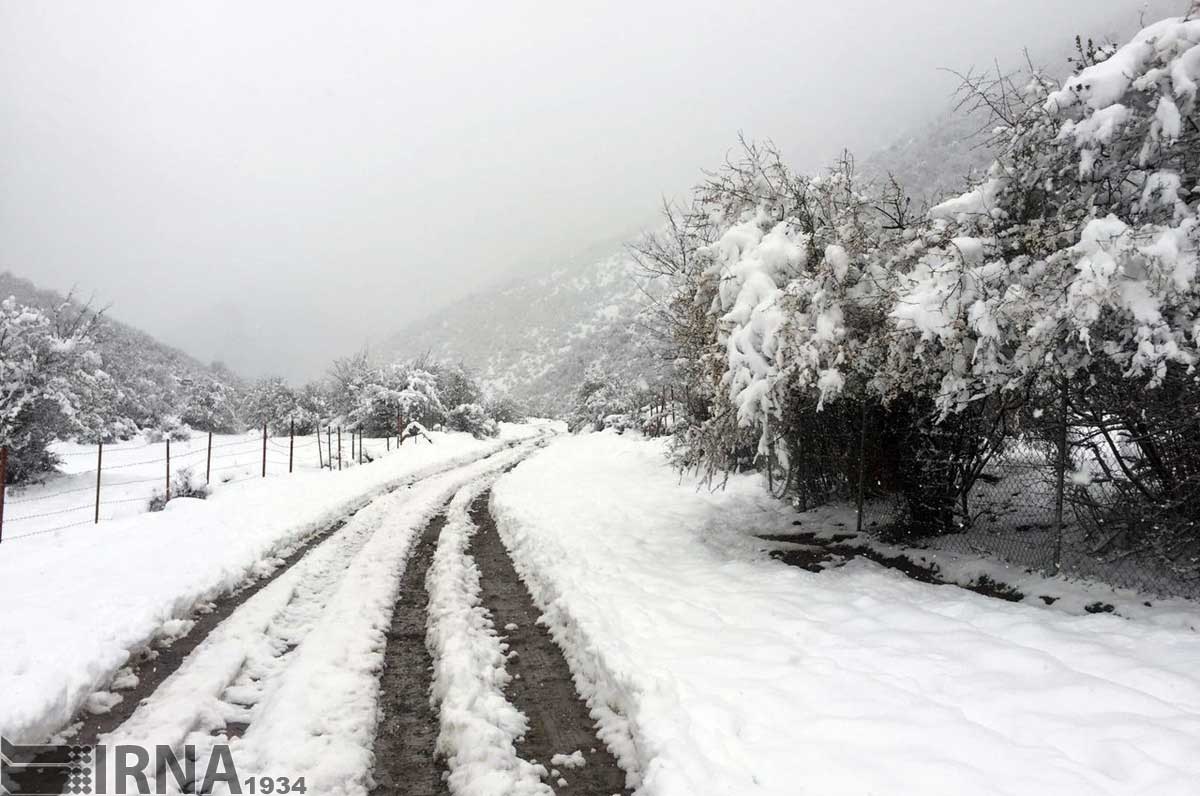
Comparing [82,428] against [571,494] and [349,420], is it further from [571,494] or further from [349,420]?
[349,420]

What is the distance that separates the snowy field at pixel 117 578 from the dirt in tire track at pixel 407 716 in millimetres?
1984

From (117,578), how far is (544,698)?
18.4ft

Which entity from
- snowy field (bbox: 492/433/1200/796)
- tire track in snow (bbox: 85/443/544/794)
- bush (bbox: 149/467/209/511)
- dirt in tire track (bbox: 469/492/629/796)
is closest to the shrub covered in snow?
snowy field (bbox: 492/433/1200/796)

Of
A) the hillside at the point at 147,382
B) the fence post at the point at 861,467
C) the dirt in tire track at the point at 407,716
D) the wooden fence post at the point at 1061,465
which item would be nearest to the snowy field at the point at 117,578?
the dirt in tire track at the point at 407,716

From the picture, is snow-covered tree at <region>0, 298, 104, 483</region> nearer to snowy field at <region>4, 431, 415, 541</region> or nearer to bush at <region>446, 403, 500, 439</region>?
snowy field at <region>4, 431, 415, 541</region>

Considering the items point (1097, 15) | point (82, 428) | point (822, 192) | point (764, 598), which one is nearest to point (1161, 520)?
point (764, 598)

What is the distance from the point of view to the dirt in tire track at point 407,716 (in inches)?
136

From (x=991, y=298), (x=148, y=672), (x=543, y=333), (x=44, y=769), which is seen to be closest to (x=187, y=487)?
(x=148, y=672)

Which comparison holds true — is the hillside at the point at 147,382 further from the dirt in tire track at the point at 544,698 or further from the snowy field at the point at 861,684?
the snowy field at the point at 861,684

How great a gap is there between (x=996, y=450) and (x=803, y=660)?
169 inches

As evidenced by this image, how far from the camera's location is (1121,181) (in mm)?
5766

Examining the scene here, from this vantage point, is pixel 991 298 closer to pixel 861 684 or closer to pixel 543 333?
pixel 861 684

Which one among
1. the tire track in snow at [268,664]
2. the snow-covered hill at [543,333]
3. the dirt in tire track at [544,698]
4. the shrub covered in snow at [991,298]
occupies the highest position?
the snow-covered hill at [543,333]

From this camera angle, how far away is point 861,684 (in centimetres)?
445
